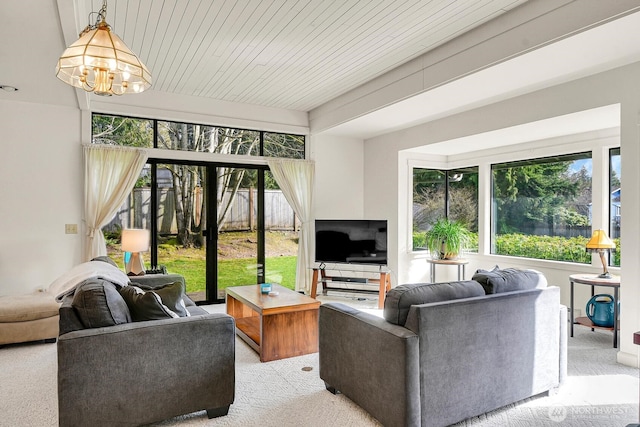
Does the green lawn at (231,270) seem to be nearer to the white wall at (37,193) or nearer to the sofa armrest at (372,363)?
the white wall at (37,193)

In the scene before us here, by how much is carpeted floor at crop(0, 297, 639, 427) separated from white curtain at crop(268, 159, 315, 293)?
2.69m

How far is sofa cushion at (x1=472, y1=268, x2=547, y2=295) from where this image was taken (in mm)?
2662

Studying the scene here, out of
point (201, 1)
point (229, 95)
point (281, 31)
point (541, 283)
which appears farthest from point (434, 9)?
point (229, 95)

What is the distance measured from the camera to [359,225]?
234 inches

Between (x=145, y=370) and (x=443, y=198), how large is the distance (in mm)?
5518

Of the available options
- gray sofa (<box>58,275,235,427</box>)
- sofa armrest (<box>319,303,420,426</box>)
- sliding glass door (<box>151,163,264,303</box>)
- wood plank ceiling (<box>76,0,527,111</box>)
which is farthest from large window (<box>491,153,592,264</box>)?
gray sofa (<box>58,275,235,427</box>)

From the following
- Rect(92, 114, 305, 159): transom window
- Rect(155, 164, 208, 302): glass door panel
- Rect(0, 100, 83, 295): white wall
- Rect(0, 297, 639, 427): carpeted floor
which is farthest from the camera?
Rect(155, 164, 208, 302): glass door panel

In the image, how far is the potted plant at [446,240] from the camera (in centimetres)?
595

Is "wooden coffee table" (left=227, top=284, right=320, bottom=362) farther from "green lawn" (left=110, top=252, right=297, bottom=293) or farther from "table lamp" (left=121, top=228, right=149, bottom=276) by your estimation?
"green lawn" (left=110, top=252, right=297, bottom=293)

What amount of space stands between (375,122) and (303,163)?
1.34 m

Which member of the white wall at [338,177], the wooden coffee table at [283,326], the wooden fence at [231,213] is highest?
the white wall at [338,177]

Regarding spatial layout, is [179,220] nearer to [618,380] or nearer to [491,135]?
[491,135]

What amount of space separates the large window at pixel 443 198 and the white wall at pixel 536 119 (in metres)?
0.30

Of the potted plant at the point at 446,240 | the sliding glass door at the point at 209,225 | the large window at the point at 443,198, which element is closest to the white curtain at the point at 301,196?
the sliding glass door at the point at 209,225
